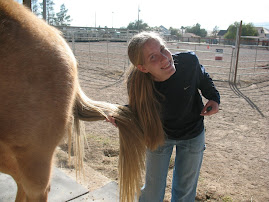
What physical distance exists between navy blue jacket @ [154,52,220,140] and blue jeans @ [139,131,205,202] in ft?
0.26

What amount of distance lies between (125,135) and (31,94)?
Result: 0.71 meters

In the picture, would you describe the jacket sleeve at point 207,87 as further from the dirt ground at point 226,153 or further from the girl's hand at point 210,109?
the dirt ground at point 226,153

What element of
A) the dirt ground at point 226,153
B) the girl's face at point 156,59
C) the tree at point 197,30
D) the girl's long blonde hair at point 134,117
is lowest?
the dirt ground at point 226,153

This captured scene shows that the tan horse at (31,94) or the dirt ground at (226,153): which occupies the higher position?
the tan horse at (31,94)

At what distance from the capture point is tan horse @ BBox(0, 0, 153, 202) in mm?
1281

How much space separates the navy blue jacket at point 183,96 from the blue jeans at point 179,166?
80 millimetres

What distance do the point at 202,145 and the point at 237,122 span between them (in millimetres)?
3067

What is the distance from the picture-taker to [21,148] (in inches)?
55.4

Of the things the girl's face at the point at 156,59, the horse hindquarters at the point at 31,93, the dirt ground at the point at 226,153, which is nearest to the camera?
the horse hindquarters at the point at 31,93

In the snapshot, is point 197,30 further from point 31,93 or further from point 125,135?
point 31,93

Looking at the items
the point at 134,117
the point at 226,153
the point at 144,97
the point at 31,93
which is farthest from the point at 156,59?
the point at 226,153

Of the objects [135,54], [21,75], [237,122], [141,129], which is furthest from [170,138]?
[237,122]

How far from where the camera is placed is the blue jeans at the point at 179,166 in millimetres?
1884

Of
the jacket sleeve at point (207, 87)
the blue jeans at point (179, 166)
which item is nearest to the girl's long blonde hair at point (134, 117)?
the blue jeans at point (179, 166)
